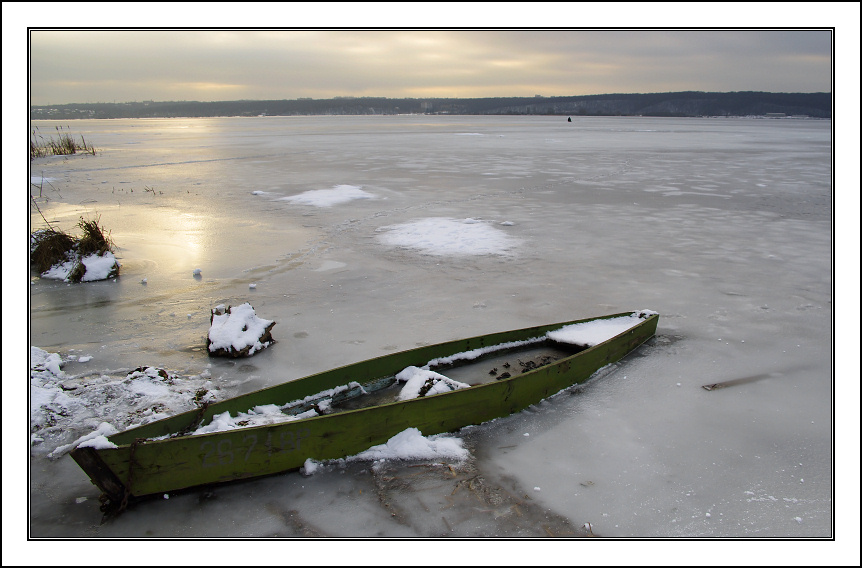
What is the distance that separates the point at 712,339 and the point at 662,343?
55 centimetres

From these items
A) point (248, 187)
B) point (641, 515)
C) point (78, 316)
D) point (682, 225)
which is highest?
point (248, 187)

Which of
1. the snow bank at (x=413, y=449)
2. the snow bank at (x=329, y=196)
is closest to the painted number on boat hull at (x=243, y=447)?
the snow bank at (x=413, y=449)

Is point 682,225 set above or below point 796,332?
above

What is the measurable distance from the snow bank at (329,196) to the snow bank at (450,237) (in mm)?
3195

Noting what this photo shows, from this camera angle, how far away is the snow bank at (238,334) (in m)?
5.42

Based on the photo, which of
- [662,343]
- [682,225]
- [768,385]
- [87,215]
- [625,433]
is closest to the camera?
[625,433]

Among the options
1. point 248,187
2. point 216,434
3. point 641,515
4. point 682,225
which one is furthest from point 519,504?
point 248,187

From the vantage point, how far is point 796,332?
239 inches

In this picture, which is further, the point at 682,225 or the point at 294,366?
the point at 682,225

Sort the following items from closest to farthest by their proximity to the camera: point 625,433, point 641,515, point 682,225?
point 641,515 < point 625,433 < point 682,225

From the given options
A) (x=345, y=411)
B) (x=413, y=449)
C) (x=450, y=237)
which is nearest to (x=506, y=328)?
(x=413, y=449)

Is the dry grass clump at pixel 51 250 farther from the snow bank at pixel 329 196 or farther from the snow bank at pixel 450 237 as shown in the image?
the snow bank at pixel 329 196

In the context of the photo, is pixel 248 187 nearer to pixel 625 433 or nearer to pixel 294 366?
pixel 294 366

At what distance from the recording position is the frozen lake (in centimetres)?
348
